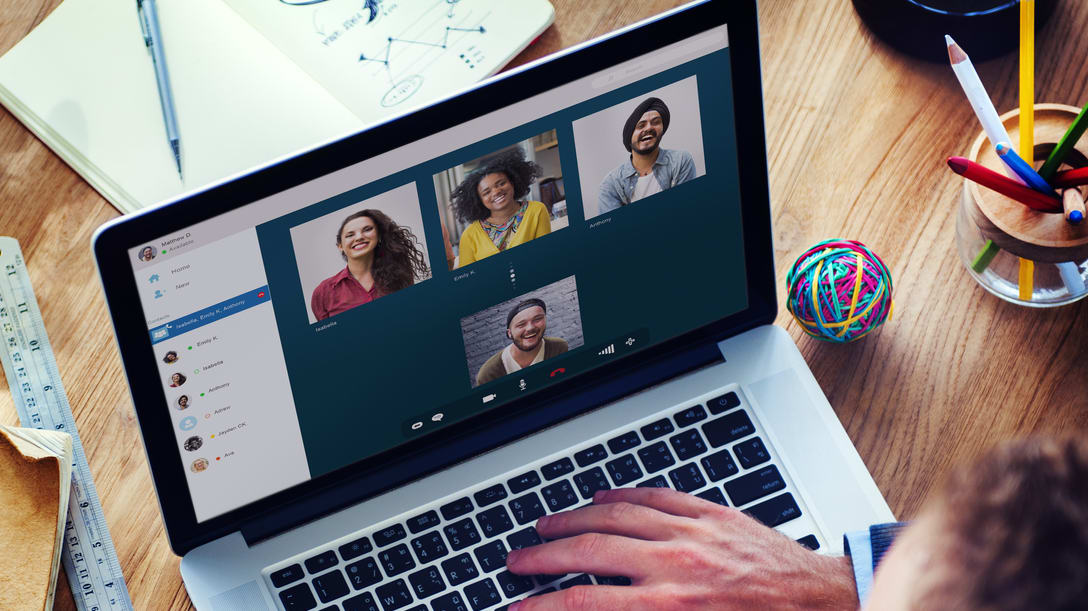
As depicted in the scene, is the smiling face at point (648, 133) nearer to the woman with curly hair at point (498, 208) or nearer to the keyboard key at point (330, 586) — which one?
the woman with curly hair at point (498, 208)

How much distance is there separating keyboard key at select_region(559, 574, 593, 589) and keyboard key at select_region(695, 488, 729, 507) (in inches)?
4.2

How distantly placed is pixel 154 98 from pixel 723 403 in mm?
553

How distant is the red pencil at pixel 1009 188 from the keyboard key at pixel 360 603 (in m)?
0.53

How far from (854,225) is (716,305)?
0.17 m

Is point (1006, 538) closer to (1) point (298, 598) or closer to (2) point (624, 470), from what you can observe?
(2) point (624, 470)

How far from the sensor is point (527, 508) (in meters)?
0.78

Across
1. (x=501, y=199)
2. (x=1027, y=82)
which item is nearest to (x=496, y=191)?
(x=501, y=199)

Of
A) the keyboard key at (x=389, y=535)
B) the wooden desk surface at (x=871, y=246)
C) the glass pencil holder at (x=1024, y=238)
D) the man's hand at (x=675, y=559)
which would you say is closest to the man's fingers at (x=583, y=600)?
the man's hand at (x=675, y=559)

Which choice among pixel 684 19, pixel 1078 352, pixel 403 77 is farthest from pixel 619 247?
pixel 1078 352

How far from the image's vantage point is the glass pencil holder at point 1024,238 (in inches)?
29.5

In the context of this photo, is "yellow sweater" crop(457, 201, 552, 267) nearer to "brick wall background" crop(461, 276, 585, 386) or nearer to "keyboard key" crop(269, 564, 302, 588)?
"brick wall background" crop(461, 276, 585, 386)

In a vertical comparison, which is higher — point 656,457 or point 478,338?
point 478,338

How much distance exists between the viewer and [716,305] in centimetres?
82

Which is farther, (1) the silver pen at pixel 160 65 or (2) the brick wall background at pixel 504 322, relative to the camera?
(1) the silver pen at pixel 160 65
